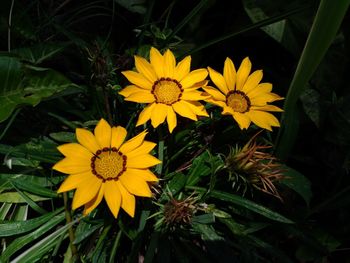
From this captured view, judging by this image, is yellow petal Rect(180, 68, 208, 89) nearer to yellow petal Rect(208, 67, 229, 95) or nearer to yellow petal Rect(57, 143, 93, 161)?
yellow petal Rect(208, 67, 229, 95)

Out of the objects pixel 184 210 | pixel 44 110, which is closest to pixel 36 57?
pixel 44 110

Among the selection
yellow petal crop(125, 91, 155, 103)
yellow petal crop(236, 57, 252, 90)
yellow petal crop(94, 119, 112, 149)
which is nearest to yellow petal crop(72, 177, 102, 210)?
yellow petal crop(94, 119, 112, 149)

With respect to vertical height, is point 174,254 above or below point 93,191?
below

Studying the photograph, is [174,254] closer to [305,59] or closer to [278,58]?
[305,59]

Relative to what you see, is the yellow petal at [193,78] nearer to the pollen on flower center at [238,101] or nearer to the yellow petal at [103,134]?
the pollen on flower center at [238,101]

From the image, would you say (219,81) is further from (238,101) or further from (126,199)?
(126,199)

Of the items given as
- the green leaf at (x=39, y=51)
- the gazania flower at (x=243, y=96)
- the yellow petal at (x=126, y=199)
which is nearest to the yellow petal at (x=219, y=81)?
the gazania flower at (x=243, y=96)

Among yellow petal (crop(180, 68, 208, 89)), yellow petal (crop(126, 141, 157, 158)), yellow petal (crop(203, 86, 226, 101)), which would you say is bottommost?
yellow petal (crop(126, 141, 157, 158))
